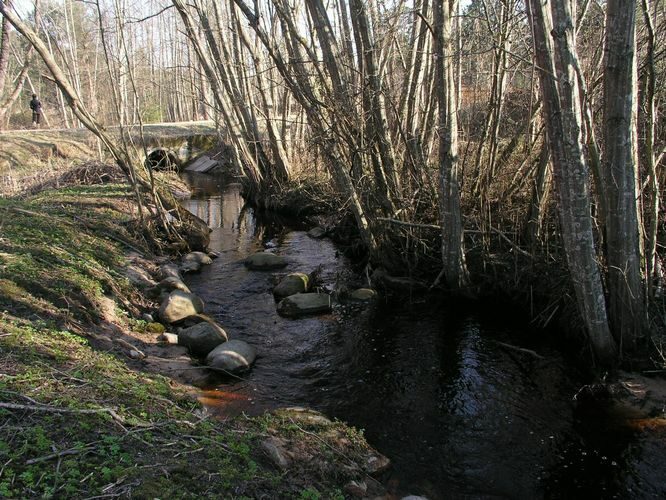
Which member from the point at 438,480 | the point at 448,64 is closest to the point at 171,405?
the point at 438,480

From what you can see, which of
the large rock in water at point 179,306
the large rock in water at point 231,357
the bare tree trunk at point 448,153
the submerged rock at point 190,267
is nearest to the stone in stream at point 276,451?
the large rock in water at point 231,357

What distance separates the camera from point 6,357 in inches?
152

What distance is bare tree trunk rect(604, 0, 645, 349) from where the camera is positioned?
4480mm

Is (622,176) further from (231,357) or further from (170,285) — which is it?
(170,285)

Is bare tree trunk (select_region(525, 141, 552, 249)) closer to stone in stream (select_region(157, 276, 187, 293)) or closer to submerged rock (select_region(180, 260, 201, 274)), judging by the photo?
stone in stream (select_region(157, 276, 187, 293))

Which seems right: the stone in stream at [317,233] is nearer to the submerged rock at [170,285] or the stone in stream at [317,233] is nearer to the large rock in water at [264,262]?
the large rock in water at [264,262]

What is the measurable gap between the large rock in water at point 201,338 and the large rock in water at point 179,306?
21.6 inches

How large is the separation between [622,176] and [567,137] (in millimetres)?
705

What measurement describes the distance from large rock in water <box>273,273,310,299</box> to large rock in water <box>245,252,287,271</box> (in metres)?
1.36

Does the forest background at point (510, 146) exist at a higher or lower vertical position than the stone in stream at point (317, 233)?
higher

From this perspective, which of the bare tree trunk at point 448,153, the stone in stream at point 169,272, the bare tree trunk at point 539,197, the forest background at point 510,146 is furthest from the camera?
the stone in stream at point 169,272

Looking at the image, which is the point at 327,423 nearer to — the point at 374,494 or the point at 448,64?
the point at 374,494

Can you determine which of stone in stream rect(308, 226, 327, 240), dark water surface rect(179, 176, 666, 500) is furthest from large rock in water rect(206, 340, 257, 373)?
stone in stream rect(308, 226, 327, 240)

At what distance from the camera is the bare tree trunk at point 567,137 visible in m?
4.41
